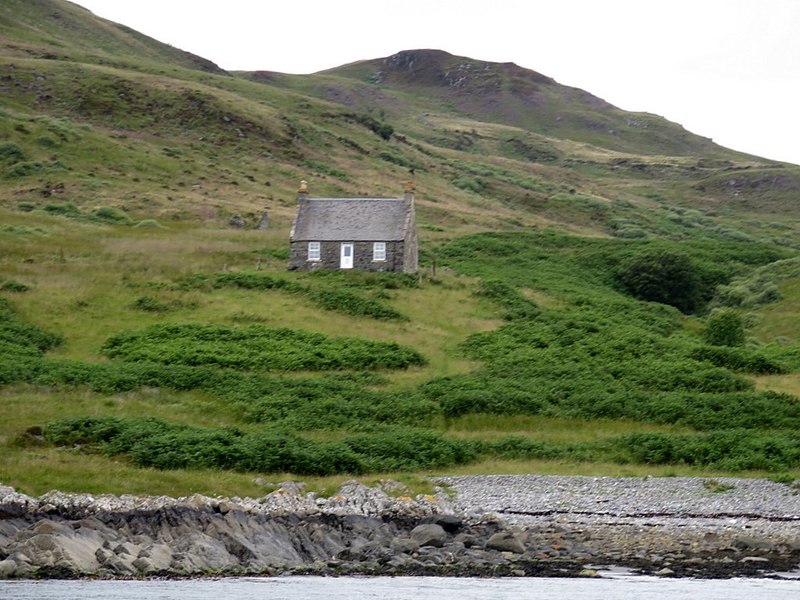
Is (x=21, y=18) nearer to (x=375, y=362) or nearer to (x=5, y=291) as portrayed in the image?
(x=5, y=291)

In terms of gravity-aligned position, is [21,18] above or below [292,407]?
above

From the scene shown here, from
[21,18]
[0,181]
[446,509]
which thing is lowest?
[446,509]

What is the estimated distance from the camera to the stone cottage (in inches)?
2793

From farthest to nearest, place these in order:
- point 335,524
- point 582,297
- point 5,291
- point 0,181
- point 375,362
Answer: point 0,181, point 582,297, point 5,291, point 375,362, point 335,524

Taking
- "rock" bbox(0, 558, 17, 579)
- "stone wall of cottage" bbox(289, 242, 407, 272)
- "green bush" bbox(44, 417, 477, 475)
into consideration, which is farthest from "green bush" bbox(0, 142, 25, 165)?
"rock" bbox(0, 558, 17, 579)

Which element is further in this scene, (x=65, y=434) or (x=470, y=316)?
(x=470, y=316)

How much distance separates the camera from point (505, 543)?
32344 mm

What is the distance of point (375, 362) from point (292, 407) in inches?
305

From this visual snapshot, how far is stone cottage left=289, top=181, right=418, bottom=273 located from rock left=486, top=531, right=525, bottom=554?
39184 millimetres

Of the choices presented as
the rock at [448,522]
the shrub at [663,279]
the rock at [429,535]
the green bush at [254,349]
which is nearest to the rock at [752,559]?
the rock at [448,522]

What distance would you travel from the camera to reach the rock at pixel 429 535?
32.7m

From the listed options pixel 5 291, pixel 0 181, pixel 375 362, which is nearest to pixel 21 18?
pixel 0 181

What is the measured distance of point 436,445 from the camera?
43.3 meters

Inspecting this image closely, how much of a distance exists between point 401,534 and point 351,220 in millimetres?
40402
